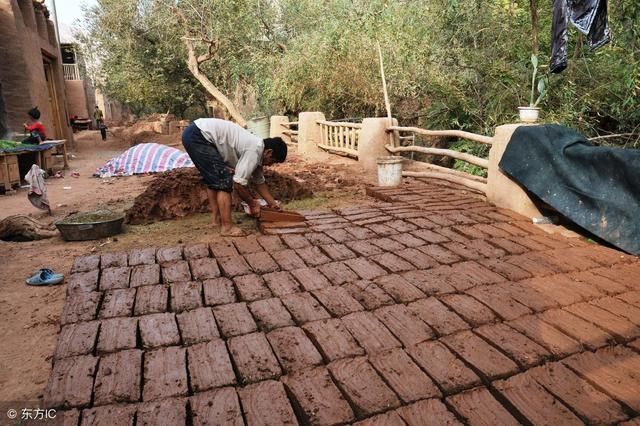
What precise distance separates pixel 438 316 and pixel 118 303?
6.08ft

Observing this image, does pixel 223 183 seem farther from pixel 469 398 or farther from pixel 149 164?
pixel 149 164

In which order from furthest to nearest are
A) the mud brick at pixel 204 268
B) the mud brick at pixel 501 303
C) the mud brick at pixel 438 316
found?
the mud brick at pixel 204 268 → the mud brick at pixel 501 303 → the mud brick at pixel 438 316

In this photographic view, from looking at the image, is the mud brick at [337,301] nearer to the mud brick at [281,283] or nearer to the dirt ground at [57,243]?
the mud brick at [281,283]

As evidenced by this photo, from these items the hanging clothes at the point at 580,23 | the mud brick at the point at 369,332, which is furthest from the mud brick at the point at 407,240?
the hanging clothes at the point at 580,23

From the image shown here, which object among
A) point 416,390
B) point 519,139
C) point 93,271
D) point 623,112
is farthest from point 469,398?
point 623,112

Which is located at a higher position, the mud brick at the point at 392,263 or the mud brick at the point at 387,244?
the mud brick at the point at 387,244

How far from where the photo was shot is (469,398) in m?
1.72

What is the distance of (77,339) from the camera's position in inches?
85.0

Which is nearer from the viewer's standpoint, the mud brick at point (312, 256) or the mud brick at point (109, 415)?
the mud brick at point (109, 415)

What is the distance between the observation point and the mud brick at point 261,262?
301 centimetres

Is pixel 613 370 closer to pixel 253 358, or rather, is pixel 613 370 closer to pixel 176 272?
pixel 253 358

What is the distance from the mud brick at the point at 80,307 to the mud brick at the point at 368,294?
149 cm

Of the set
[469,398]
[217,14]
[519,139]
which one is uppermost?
[217,14]

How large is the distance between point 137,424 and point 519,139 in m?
3.85
